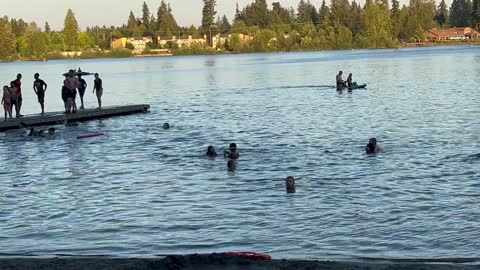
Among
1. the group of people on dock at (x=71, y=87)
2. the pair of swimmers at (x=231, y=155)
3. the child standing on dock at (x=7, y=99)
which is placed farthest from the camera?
the group of people on dock at (x=71, y=87)

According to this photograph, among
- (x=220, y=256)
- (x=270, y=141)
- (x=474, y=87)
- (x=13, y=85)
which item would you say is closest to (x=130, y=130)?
(x=13, y=85)

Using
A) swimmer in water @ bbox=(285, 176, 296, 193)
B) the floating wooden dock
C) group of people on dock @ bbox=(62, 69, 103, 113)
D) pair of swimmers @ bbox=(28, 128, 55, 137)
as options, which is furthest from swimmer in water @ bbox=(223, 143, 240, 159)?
group of people on dock @ bbox=(62, 69, 103, 113)

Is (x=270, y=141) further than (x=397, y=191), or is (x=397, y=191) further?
(x=270, y=141)

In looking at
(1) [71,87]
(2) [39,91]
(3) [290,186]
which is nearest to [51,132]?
(2) [39,91]

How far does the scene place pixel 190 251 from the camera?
46.4 feet

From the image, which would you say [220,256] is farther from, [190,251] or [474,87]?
[474,87]

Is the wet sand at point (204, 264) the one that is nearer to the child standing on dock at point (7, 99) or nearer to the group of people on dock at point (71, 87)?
the child standing on dock at point (7, 99)

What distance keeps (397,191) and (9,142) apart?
18.1m

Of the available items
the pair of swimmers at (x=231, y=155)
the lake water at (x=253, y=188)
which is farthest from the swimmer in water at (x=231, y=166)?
the lake water at (x=253, y=188)

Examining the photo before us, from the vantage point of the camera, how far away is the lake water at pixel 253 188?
1477cm

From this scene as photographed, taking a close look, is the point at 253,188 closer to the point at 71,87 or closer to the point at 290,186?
the point at 290,186

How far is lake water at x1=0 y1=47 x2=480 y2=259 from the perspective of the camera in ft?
48.4

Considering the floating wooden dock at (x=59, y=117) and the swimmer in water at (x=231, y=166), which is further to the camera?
the floating wooden dock at (x=59, y=117)

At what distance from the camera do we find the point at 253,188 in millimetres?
20500
